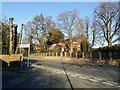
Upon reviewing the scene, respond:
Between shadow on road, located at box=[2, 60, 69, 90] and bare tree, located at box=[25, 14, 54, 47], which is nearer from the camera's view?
shadow on road, located at box=[2, 60, 69, 90]

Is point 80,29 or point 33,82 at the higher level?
point 80,29

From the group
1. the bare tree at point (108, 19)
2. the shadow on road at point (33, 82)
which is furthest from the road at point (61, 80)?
the bare tree at point (108, 19)

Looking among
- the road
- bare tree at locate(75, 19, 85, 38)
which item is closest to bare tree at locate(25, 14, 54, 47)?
bare tree at locate(75, 19, 85, 38)

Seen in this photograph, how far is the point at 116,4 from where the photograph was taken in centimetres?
5397

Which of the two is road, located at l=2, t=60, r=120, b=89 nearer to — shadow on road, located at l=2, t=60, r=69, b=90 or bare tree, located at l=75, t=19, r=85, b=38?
shadow on road, located at l=2, t=60, r=69, b=90

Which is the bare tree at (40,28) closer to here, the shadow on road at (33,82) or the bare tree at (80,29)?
the bare tree at (80,29)

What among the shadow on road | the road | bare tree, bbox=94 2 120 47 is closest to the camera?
the shadow on road

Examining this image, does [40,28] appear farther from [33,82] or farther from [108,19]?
[33,82]

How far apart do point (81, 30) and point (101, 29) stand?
38.7ft

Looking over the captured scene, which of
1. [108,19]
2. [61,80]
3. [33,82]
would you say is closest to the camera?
[33,82]

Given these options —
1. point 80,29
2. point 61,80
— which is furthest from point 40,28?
point 61,80

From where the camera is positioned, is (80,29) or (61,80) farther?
(80,29)

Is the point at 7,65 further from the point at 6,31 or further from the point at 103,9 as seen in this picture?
the point at 103,9

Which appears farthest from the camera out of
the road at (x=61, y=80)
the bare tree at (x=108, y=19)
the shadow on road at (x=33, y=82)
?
the bare tree at (x=108, y=19)
